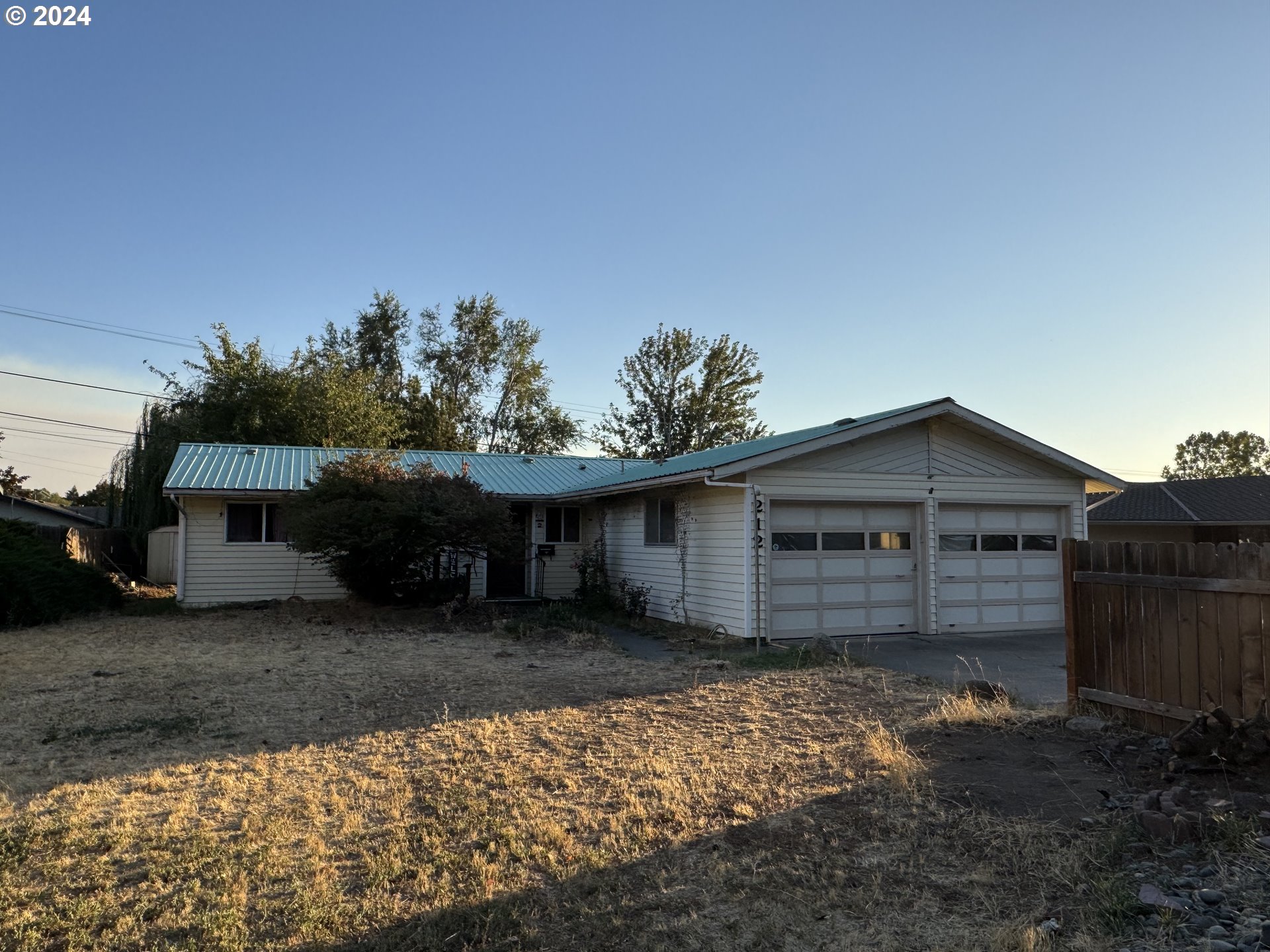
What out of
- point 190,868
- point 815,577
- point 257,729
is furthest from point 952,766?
point 815,577

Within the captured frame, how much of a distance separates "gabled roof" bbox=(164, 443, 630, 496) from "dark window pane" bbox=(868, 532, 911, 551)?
309 inches

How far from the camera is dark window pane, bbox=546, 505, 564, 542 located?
1942 centimetres

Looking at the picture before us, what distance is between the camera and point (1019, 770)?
5.34 metres

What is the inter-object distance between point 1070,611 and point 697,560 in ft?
24.4

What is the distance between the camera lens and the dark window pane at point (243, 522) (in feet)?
57.7

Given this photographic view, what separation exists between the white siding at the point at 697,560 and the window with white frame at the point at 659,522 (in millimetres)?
115

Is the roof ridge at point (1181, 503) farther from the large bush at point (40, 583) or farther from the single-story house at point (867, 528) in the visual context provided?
the large bush at point (40, 583)

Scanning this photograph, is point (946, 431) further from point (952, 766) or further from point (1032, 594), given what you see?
point (952, 766)

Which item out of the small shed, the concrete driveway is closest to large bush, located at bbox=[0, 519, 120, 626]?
the small shed

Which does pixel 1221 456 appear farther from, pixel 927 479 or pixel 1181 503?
pixel 927 479

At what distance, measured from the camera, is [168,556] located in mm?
22531

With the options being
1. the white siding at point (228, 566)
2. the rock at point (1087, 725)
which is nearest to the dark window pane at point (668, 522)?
the white siding at point (228, 566)

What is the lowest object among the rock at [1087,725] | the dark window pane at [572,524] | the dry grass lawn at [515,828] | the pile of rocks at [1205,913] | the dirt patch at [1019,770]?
the dry grass lawn at [515,828]

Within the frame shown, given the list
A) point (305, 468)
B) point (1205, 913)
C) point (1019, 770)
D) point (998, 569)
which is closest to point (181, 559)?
point (305, 468)
